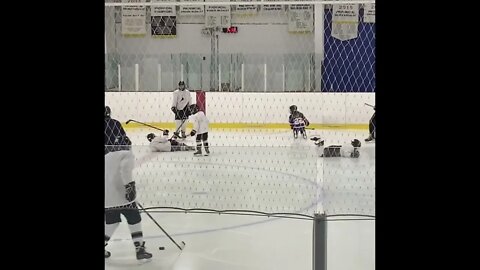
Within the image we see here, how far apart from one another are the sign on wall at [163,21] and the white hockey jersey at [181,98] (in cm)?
271

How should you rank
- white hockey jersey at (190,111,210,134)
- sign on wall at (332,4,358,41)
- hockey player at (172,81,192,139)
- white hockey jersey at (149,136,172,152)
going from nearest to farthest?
white hockey jersey at (190,111,210,134), white hockey jersey at (149,136,172,152), hockey player at (172,81,192,139), sign on wall at (332,4,358,41)

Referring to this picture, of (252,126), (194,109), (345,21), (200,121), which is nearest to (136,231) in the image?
(200,121)

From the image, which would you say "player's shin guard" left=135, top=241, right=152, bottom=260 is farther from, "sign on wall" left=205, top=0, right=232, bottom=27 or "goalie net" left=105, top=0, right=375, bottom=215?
"sign on wall" left=205, top=0, right=232, bottom=27

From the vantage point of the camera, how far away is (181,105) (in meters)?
10.2

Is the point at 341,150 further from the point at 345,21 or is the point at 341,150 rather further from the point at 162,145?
the point at 345,21

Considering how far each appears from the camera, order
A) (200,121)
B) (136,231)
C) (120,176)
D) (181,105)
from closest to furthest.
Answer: (120,176)
(136,231)
(200,121)
(181,105)

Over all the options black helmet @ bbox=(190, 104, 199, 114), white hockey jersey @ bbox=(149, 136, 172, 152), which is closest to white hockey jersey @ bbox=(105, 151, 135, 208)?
white hockey jersey @ bbox=(149, 136, 172, 152)

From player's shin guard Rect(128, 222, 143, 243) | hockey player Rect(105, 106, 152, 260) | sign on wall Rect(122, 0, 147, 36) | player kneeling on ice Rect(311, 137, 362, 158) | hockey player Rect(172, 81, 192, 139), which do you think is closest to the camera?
hockey player Rect(105, 106, 152, 260)

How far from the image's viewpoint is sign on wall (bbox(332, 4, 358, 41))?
11.6m

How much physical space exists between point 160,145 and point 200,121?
641 millimetres

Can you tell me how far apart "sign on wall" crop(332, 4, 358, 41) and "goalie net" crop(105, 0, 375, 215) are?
0.06 feet
